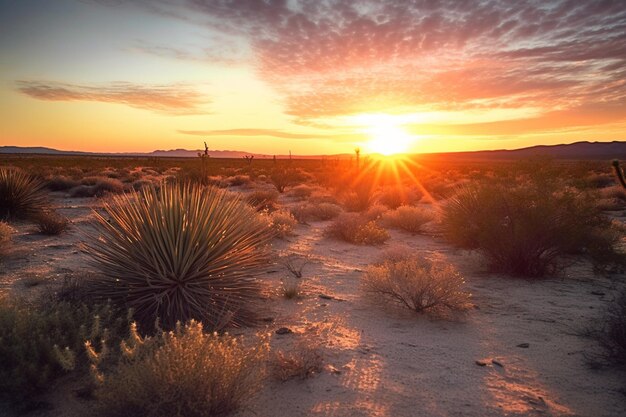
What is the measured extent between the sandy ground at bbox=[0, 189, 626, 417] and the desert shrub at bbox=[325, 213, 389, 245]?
240cm

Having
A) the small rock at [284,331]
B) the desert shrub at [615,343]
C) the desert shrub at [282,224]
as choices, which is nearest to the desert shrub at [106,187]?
the desert shrub at [282,224]

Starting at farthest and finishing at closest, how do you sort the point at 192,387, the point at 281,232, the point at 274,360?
the point at 281,232 < the point at 274,360 < the point at 192,387

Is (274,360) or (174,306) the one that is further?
(174,306)

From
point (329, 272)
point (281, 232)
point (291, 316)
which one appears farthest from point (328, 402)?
point (281, 232)

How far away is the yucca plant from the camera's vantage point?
15.7ft

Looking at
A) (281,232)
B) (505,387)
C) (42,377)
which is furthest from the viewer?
(281,232)

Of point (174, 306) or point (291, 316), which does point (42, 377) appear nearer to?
point (174, 306)

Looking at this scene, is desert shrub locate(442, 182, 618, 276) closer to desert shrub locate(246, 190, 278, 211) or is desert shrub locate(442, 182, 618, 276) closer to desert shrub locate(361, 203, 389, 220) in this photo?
desert shrub locate(361, 203, 389, 220)

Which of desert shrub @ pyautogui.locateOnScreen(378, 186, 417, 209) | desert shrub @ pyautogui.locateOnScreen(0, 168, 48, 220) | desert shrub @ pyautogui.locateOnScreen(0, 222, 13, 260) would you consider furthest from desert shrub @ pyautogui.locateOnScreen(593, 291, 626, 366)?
desert shrub @ pyautogui.locateOnScreen(378, 186, 417, 209)

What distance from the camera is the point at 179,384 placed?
3.15m

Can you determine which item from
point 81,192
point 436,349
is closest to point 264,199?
point 81,192

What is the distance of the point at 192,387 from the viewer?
10.4ft

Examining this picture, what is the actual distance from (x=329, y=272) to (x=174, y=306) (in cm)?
352

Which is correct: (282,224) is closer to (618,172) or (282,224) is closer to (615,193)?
(618,172)
